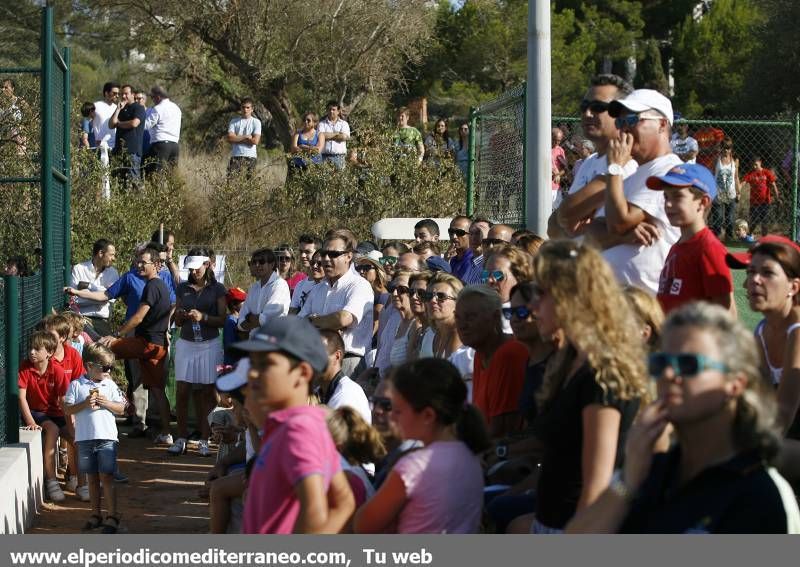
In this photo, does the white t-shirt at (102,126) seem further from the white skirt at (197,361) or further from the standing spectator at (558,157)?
the standing spectator at (558,157)

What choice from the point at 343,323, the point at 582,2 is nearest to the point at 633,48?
the point at 582,2

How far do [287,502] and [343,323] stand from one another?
17.7 ft

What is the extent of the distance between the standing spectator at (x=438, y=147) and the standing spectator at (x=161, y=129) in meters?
3.78

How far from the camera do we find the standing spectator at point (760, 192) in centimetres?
1454

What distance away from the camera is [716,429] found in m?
3.04

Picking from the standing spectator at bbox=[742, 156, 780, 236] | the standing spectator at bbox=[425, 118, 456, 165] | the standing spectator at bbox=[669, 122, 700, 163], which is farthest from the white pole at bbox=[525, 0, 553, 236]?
the standing spectator at bbox=[425, 118, 456, 165]

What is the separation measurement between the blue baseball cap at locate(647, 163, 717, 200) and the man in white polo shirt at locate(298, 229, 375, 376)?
4413 millimetres

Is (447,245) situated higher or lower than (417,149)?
lower

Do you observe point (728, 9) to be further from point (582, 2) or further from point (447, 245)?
point (447, 245)

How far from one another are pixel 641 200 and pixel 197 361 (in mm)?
7294

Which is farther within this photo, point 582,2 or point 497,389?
point 582,2

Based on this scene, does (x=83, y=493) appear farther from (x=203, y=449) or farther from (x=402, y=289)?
(x=402, y=289)

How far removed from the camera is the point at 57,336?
9805mm

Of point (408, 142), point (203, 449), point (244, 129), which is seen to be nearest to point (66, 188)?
point (203, 449)
